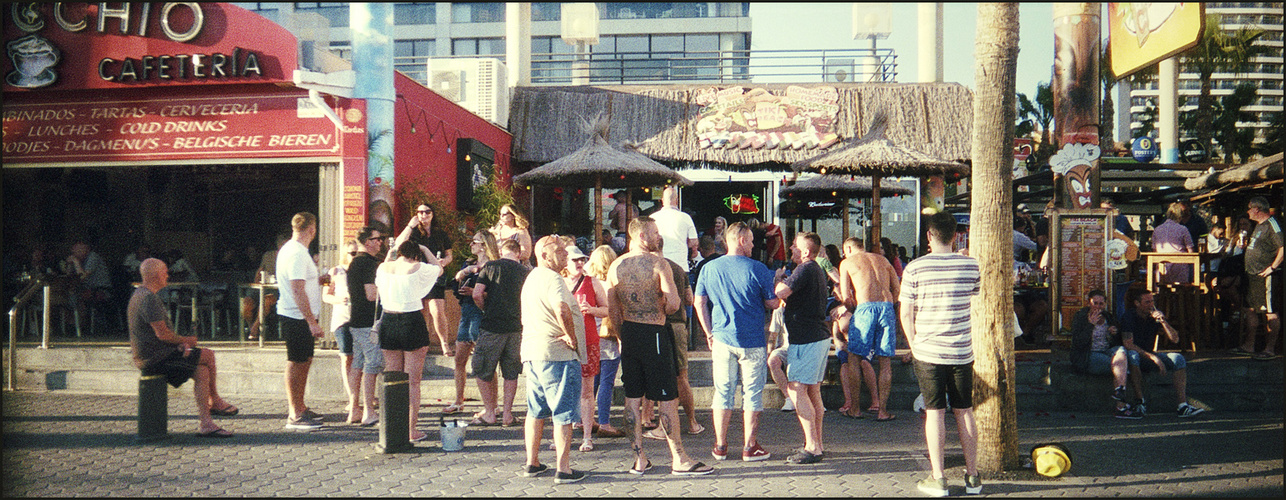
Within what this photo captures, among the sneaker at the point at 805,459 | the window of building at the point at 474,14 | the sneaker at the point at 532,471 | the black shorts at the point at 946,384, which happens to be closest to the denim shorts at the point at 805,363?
the sneaker at the point at 805,459

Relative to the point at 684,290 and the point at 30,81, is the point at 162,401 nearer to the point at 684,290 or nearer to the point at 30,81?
the point at 684,290

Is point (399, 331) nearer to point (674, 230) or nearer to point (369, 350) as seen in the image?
point (369, 350)

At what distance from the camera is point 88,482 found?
5660 mm

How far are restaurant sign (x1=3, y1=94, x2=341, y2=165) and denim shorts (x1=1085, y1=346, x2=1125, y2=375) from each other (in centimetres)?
841

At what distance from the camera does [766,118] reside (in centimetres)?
1485

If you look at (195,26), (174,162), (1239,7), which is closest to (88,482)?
(174,162)

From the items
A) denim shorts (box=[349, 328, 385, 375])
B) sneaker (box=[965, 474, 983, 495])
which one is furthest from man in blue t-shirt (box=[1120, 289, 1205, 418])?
denim shorts (box=[349, 328, 385, 375])

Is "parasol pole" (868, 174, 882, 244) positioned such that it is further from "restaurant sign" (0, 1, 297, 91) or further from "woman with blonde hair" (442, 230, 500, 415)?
"restaurant sign" (0, 1, 297, 91)

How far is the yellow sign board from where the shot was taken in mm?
7090

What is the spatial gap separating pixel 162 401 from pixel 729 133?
997cm

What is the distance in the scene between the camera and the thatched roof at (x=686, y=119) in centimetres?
1453

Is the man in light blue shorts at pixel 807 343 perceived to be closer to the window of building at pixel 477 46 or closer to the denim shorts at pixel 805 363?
the denim shorts at pixel 805 363

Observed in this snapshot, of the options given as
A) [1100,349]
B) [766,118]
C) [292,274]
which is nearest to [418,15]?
[766,118]

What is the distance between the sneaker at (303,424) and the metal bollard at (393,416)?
3.93 ft
